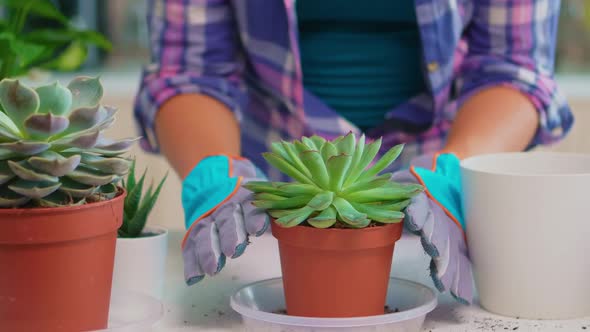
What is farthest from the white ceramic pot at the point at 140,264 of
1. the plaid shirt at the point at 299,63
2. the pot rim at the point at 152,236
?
the plaid shirt at the point at 299,63

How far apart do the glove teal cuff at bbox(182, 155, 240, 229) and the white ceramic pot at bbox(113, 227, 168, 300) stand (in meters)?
0.04

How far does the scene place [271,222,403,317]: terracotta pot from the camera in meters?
0.50

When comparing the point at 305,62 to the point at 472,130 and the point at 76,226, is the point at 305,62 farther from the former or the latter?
the point at 76,226

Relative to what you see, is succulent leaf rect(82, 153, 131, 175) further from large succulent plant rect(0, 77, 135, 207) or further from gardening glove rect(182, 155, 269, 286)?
gardening glove rect(182, 155, 269, 286)

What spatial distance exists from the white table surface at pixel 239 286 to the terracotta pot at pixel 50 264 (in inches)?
3.5

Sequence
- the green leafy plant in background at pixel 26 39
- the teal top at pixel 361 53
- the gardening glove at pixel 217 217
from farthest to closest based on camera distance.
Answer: the teal top at pixel 361 53 → the green leafy plant in background at pixel 26 39 → the gardening glove at pixel 217 217

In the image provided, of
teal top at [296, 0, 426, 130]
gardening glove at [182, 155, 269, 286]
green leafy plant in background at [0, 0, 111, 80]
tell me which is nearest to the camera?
gardening glove at [182, 155, 269, 286]

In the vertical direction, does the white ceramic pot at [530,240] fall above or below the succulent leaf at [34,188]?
below

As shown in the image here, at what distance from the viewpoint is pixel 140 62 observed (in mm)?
2238

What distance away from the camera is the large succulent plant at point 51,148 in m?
0.44

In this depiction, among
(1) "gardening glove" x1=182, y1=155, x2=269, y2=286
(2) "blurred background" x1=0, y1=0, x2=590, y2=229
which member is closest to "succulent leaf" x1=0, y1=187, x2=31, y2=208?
(1) "gardening glove" x1=182, y1=155, x2=269, y2=286

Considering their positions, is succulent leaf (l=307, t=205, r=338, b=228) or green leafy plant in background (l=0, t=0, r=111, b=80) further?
green leafy plant in background (l=0, t=0, r=111, b=80)

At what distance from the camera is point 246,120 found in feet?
3.57

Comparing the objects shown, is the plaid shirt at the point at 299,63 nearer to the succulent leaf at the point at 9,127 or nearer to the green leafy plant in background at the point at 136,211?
the green leafy plant in background at the point at 136,211
